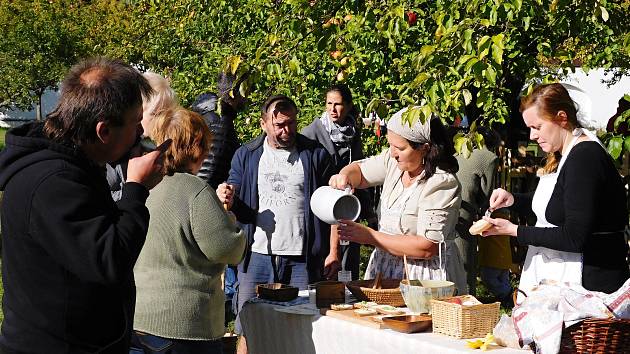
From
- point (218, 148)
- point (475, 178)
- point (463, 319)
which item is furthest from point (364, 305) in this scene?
point (475, 178)

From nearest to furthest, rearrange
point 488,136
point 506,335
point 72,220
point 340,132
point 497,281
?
1. point 72,220
2. point 506,335
3. point 340,132
4. point 488,136
5. point 497,281

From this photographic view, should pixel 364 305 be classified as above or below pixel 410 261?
below

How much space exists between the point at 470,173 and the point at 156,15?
6344mm

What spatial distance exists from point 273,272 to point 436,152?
126cm

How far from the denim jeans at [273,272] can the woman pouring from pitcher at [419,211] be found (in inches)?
30.3

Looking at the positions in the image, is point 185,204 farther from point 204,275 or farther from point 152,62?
point 152,62

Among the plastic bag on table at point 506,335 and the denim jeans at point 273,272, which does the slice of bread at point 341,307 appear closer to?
the plastic bag on table at point 506,335

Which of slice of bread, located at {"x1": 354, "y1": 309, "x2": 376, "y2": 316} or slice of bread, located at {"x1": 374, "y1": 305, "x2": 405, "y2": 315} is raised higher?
slice of bread, located at {"x1": 374, "y1": 305, "x2": 405, "y2": 315}

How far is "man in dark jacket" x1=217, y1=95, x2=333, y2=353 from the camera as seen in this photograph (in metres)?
4.69

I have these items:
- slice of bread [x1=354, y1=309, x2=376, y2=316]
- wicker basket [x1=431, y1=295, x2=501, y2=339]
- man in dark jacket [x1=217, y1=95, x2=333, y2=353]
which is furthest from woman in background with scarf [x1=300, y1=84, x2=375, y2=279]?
wicker basket [x1=431, y1=295, x2=501, y2=339]

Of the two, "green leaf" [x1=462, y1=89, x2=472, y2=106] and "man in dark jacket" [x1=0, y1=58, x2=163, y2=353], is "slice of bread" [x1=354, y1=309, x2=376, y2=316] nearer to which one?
"green leaf" [x1=462, y1=89, x2=472, y2=106]

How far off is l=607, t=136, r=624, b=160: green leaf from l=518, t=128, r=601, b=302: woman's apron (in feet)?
0.79

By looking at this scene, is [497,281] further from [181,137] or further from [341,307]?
[181,137]

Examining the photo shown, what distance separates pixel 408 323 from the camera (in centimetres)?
327
